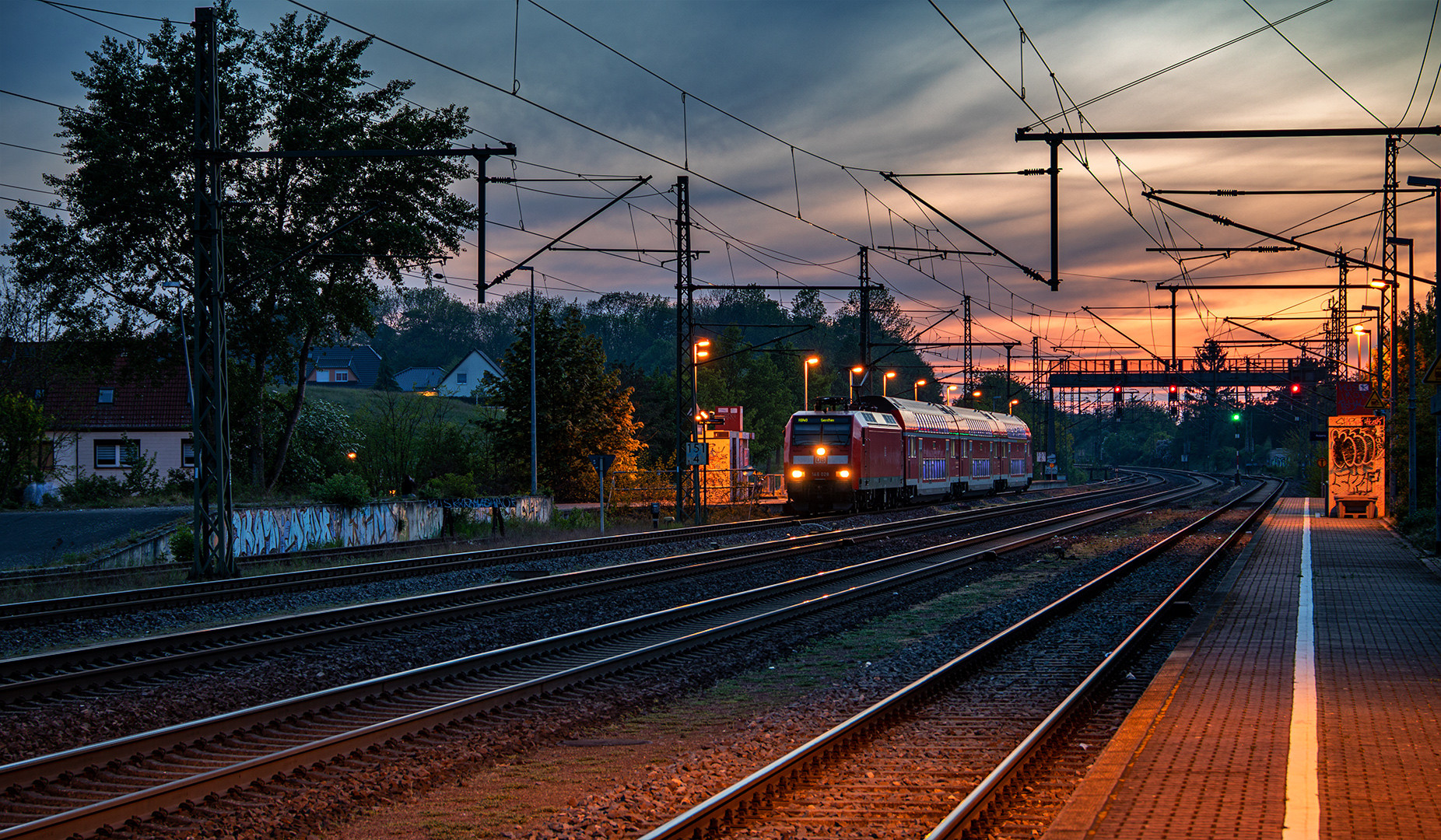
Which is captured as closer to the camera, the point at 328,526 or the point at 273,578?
the point at 273,578

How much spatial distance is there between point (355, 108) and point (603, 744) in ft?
111

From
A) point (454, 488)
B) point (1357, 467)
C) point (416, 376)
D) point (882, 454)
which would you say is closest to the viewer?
point (454, 488)

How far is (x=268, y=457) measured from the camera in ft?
149

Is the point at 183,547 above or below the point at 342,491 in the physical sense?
below

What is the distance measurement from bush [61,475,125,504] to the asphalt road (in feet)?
8.89

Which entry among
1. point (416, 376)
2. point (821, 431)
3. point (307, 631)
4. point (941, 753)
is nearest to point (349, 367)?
point (416, 376)

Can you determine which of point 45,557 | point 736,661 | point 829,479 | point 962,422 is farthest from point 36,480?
point 962,422

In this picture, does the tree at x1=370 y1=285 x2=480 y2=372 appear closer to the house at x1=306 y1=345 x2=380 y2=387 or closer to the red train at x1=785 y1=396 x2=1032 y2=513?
the house at x1=306 y1=345 x2=380 y2=387

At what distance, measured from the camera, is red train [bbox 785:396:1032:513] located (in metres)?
38.6

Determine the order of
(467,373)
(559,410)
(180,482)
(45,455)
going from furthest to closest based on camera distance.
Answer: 1. (467,373)
2. (559,410)
3. (180,482)
4. (45,455)

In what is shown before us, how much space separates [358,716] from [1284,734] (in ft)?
23.4

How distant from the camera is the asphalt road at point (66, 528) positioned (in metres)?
29.3

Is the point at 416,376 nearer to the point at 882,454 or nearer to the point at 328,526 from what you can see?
the point at 882,454

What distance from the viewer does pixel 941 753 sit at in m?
8.64
